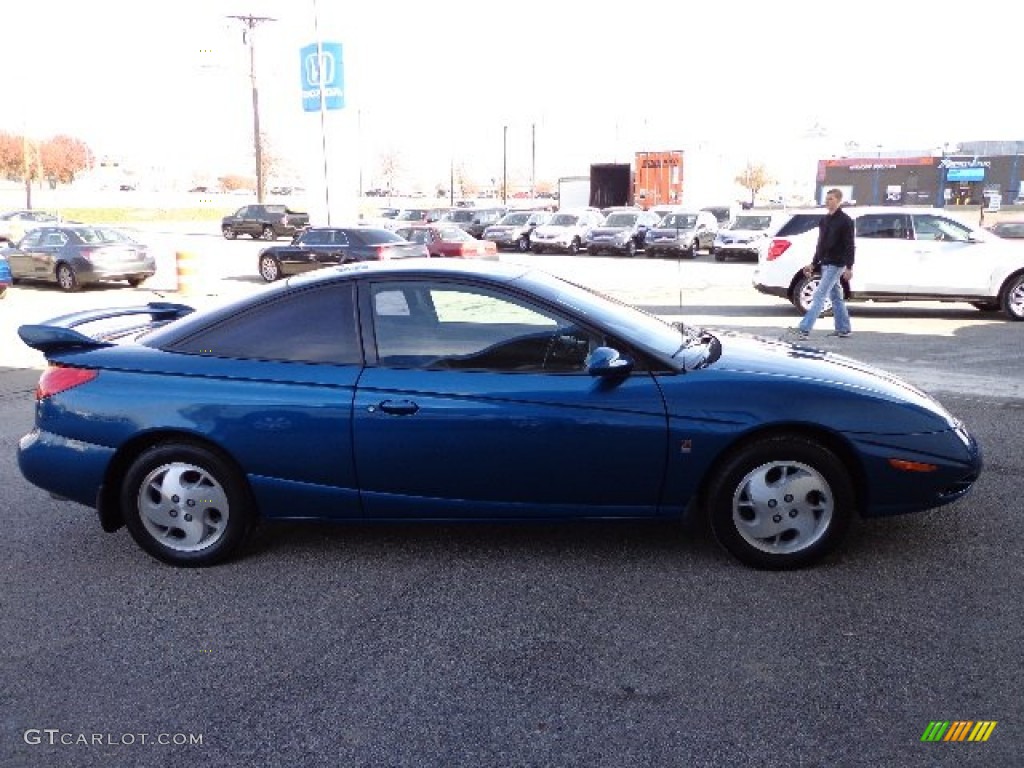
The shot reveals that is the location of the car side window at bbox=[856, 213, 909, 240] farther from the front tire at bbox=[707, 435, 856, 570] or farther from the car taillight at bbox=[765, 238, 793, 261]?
the front tire at bbox=[707, 435, 856, 570]

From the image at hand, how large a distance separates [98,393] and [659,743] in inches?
116

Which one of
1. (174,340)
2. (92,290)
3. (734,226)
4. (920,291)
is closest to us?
(174,340)

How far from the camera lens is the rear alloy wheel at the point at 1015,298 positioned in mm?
12203

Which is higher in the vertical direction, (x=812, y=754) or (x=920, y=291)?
(x=920, y=291)

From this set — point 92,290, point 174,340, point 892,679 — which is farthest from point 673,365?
point 92,290

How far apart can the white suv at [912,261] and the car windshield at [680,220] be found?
16361mm

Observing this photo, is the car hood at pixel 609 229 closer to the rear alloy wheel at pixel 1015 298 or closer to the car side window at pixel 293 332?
the rear alloy wheel at pixel 1015 298

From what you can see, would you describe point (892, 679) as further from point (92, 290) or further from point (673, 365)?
point (92, 290)

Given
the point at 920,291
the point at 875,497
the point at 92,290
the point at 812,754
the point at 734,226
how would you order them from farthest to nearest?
the point at 734,226 < the point at 92,290 < the point at 920,291 < the point at 875,497 < the point at 812,754

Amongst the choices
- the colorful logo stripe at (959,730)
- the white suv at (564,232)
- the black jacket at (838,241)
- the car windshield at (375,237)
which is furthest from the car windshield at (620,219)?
the colorful logo stripe at (959,730)

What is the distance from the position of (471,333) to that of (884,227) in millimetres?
10429

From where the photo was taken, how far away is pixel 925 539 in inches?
174

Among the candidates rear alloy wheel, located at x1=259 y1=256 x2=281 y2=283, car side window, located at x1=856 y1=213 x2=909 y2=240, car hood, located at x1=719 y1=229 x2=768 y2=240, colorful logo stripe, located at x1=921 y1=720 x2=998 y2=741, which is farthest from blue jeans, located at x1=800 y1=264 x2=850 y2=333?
car hood, located at x1=719 y1=229 x2=768 y2=240

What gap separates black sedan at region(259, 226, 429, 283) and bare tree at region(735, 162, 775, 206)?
8052 centimetres
